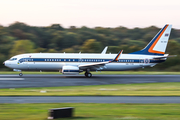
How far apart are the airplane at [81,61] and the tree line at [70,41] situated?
17972mm

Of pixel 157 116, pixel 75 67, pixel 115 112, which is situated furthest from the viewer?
pixel 75 67

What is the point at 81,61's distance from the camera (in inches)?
1277

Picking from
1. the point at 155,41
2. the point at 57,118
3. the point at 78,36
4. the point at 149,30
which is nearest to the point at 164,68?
the point at 155,41

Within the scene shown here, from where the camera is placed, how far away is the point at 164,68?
55.9 metres

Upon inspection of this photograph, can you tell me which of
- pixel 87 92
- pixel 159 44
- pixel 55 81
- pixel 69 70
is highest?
pixel 159 44

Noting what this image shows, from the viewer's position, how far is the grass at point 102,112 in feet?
33.0

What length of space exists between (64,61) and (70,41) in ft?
176

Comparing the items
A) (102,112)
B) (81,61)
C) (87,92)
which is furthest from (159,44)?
(102,112)

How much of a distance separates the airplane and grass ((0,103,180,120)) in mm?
17803

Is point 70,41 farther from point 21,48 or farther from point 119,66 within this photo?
point 119,66

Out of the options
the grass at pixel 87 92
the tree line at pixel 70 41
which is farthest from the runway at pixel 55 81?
the tree line at pixel 70 41

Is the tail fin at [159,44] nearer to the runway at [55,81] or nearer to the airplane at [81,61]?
the airplane at [81,61]

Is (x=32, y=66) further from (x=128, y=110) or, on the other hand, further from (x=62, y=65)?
(x=128, y=110)

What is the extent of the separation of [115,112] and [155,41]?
2631 centimetres
